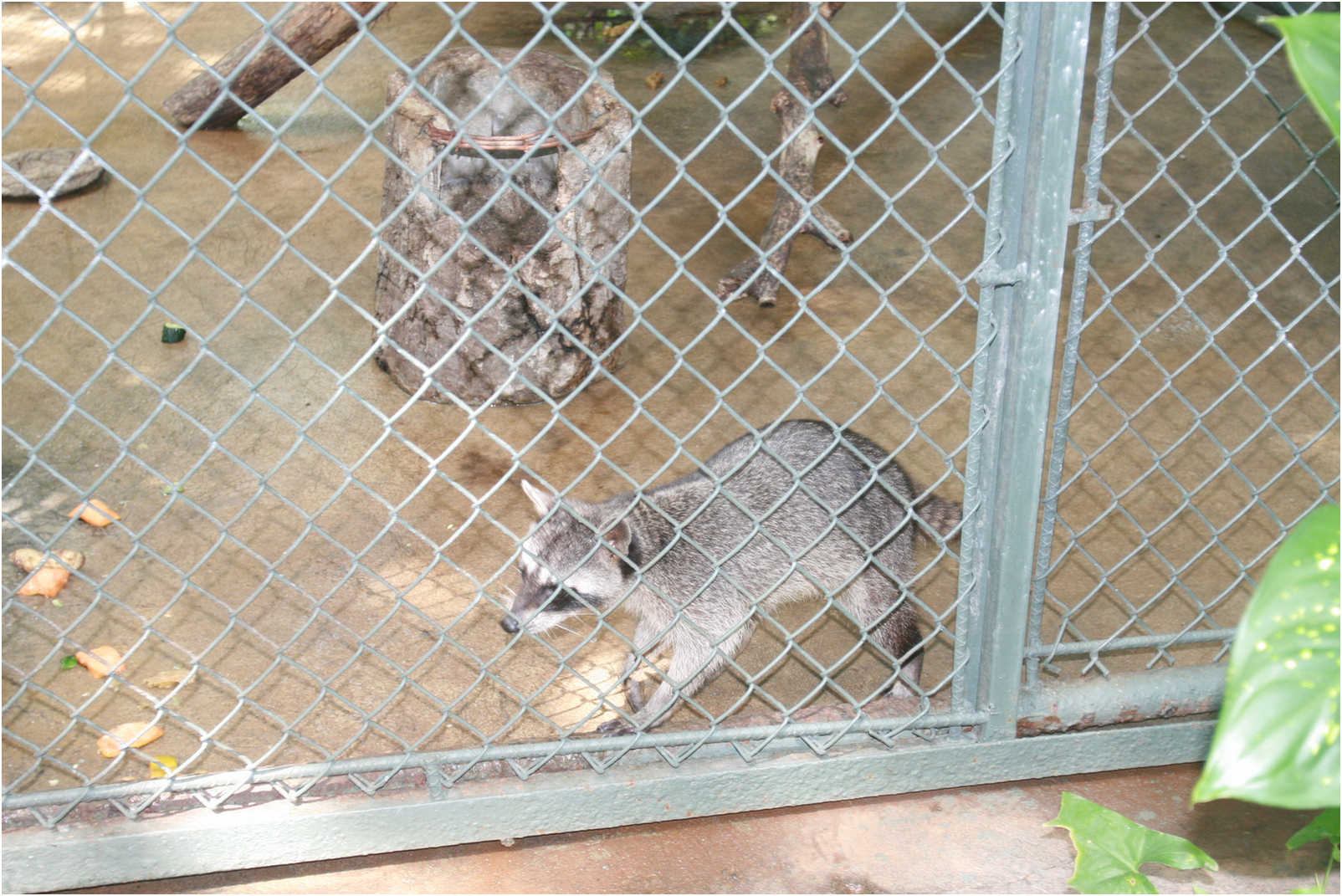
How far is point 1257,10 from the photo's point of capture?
8.27 meters

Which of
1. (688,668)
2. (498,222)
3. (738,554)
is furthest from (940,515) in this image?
(498,222)

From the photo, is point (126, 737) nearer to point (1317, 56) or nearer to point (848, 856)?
point (848, 856)

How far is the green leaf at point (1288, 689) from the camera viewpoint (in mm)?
1028

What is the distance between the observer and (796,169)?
17.1 ft

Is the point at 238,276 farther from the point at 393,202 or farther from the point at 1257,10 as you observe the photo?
the point at 1257,10

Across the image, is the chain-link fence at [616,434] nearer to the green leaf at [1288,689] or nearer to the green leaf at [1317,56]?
the green leaf at [1317,56]

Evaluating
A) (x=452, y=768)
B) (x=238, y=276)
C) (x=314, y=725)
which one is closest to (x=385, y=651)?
(x=314, y=725)

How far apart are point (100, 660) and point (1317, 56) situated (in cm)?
325

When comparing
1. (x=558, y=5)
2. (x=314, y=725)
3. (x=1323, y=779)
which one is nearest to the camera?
(x=1323, y=779)

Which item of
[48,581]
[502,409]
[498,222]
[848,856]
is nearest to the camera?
[848,856]

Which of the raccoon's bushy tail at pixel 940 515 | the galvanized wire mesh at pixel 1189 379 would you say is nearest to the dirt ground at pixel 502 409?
the galvanized wire mesh at pixel 1189 379

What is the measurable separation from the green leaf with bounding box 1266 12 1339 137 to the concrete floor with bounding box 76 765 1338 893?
77.6 inches

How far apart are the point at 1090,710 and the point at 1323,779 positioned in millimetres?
1681

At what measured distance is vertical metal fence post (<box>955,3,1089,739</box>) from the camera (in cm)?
201
